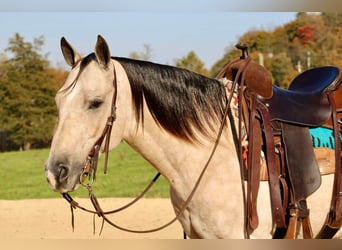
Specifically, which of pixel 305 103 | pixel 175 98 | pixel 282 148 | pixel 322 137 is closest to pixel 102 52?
pixel 175 98

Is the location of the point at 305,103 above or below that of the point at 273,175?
above

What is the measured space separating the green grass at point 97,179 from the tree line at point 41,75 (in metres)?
0.84

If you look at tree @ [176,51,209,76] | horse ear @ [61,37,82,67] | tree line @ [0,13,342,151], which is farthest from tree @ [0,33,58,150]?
horse ear @ [61,37,82,67]

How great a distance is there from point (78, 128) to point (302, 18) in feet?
54.6

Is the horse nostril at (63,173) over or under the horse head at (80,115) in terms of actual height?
under

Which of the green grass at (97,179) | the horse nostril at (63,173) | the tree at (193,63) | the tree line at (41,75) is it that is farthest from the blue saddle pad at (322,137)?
the tree at (193,63)

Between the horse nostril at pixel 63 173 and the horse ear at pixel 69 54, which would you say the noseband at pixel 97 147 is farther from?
the horse ear at pixel 69 54

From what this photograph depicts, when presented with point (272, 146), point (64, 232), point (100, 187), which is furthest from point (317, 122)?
point (100, 187)

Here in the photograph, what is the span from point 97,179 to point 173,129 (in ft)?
33.0

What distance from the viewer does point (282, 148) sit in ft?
8.72

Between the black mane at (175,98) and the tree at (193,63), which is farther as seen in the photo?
the tree at (193,63)

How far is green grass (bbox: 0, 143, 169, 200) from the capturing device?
11164mm

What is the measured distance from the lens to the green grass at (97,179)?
11.2 metres

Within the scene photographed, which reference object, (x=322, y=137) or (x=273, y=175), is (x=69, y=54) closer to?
(x=273, y=175)
